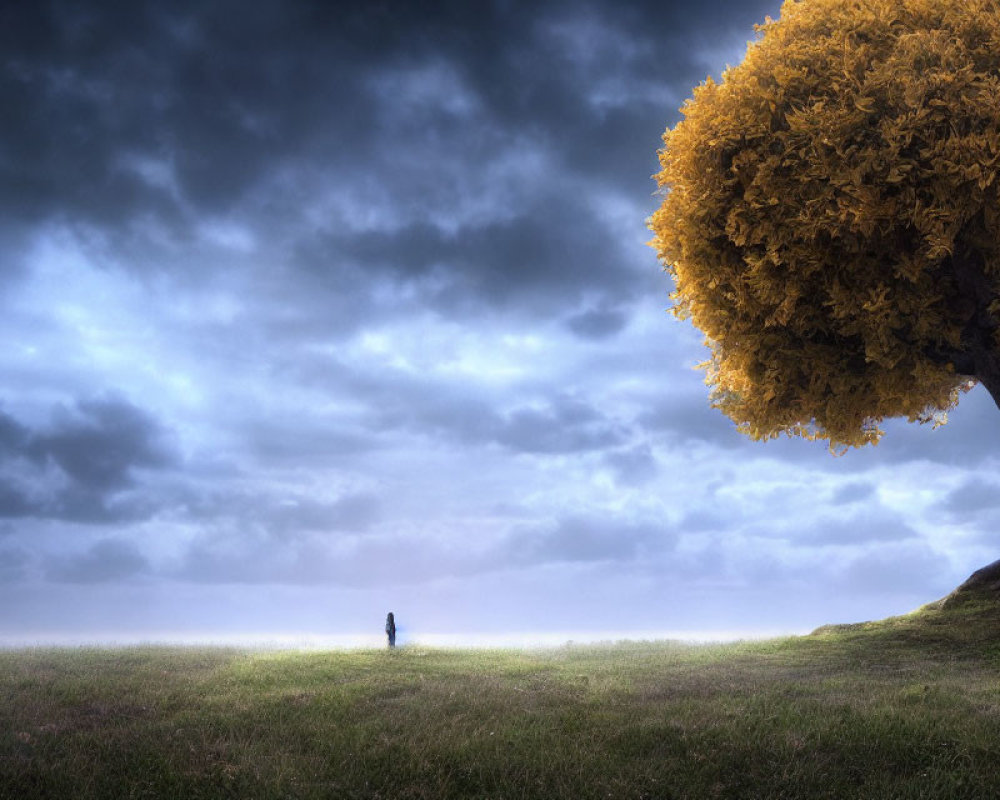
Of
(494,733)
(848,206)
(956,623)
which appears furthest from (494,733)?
(956,623)

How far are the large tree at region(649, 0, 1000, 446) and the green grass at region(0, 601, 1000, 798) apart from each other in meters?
7.32

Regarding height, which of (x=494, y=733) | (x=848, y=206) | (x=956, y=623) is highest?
(x=848, y=206)

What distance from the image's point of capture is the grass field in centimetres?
941

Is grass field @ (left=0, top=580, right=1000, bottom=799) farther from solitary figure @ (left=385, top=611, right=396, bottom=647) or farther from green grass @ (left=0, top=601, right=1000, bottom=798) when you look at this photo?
solitary figure @ (left=385, top=611, right=396, bottom=647)

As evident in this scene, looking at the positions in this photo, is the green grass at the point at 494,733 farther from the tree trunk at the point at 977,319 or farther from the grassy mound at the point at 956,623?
the tree trunk at the point at 977,319

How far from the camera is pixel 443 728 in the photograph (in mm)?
11367

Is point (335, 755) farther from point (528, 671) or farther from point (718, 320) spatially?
point (718, 320)

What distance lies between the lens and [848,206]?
16.3m

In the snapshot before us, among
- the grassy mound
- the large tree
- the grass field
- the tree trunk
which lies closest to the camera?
the grass field

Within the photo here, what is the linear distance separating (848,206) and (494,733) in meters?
12.5

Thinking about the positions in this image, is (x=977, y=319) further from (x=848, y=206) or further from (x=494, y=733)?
(x=494, y=733)

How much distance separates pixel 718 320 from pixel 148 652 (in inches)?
704

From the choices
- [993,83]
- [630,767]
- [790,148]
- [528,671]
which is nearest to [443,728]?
[630,767]

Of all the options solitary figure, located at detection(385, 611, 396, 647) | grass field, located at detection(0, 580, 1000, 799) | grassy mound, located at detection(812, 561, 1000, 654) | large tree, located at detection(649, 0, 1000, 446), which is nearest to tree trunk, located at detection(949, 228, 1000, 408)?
large tree, located at detection(649, 0, 1000, 446)
